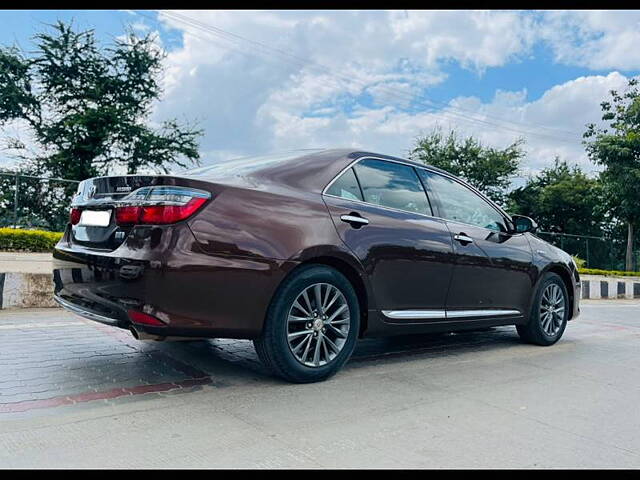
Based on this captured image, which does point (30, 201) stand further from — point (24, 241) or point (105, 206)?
point (105, 206)

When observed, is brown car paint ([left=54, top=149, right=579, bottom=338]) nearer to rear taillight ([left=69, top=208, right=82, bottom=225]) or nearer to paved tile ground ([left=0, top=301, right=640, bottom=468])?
rear taillight ([left=69, top=208, right=82, bottom=225])

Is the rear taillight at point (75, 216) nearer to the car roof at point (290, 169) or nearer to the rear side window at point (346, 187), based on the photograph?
the car roof at point (290, 169)

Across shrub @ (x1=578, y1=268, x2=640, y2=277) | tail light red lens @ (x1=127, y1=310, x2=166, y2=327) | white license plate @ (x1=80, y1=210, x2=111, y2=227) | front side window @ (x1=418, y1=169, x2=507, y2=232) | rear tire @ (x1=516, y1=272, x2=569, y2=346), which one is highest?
front side window @ (x1=418, y1=169, x2=507, y2=232)

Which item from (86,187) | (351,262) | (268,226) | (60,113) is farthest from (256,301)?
(60,113)

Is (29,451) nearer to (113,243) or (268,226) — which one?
(113,243)

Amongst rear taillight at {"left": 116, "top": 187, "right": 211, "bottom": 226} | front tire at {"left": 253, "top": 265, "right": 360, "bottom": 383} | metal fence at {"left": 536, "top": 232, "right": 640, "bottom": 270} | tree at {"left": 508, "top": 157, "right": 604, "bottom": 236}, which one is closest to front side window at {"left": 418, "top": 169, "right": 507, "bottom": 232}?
front tire at {"left": 253, "top": 265, "right": 360, "bottom": 383}

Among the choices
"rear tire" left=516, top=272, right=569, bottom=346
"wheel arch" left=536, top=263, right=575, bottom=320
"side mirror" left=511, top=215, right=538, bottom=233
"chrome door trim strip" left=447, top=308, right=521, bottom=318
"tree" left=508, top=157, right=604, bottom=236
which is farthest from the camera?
"tree" left=508, top=157, right=604, bottom=236

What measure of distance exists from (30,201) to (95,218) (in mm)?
8171

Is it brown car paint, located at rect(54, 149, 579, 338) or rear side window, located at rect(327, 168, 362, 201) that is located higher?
rear side window, located at rect(327, 168, 362, 201)

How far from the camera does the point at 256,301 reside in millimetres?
3234

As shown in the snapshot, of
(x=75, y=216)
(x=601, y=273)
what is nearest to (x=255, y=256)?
(x=75, y=216)

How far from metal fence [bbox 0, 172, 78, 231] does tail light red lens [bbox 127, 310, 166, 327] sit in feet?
26.6

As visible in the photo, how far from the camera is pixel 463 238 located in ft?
14.8

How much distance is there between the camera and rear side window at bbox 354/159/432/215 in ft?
13.3
